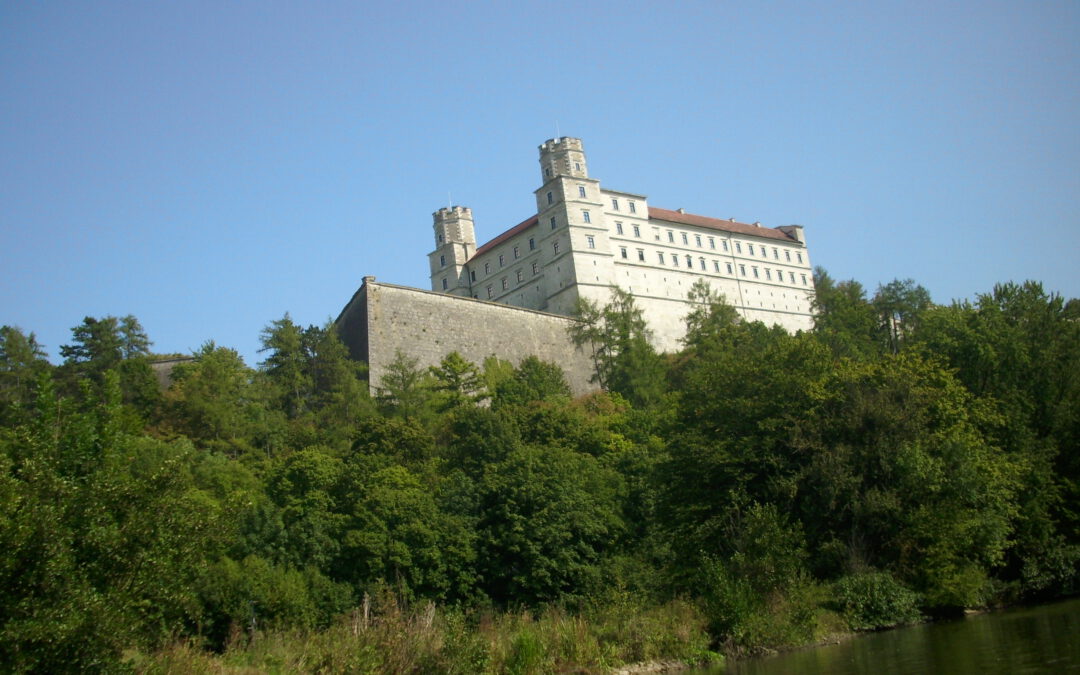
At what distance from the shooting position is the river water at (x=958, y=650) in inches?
527

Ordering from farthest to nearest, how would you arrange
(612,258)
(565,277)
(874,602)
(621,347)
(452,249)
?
(452,249), (612,258), (565,277), (621,347), (874,602)

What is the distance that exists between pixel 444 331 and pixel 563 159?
1961cm

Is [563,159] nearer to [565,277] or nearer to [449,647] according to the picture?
[565,277]

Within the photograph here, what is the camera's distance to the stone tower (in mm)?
73438

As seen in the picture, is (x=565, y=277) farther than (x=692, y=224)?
No

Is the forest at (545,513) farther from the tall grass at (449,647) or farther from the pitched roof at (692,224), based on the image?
the pitched roof at (692,224)

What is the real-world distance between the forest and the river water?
4.64ft

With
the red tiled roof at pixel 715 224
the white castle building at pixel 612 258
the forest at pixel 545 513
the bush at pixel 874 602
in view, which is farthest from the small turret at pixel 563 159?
the bush at pixel 874 602

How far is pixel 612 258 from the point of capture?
64.5m

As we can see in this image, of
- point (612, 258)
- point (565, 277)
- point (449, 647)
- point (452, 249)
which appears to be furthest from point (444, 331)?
point (449, 647)

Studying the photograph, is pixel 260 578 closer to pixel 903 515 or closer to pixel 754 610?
pixel 754 610

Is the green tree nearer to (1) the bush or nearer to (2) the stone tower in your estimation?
(2) the stone tower

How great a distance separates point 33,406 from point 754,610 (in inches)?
1351

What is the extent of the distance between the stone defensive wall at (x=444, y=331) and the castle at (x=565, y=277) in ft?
0.23
